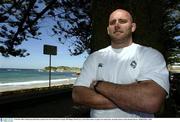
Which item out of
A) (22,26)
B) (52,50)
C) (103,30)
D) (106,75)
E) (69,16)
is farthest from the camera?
(22,26)

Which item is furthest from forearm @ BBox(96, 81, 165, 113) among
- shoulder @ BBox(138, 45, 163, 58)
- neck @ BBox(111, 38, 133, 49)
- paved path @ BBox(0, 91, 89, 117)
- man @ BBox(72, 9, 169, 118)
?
paved path @ BBox(0, 91, 89, 117)

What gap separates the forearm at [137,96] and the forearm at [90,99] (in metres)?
0.04

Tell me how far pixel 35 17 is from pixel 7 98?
2.14 meters

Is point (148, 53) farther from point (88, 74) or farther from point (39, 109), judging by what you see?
point (39, 109)

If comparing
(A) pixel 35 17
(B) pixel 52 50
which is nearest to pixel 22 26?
(A) pixel 35 17

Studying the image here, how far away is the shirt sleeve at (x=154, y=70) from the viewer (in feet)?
6.94

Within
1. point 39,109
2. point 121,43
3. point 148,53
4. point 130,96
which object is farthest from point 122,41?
point 39,109

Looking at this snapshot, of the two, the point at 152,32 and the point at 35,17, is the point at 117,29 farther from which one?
the point at 35,17

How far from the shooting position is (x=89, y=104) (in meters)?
2.21

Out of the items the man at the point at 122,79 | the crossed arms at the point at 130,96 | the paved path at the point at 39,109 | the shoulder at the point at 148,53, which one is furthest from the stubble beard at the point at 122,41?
the paved path at the point at 39,109

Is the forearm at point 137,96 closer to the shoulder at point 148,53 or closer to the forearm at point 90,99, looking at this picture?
the forearm at point 90,99

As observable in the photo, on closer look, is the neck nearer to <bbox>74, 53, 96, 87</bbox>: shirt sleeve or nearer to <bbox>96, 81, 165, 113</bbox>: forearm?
<bbox>74, 53, 96, 87</bbox>: shirt sleeve

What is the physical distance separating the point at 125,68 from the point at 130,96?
17cm

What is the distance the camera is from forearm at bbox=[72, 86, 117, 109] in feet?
7.05
